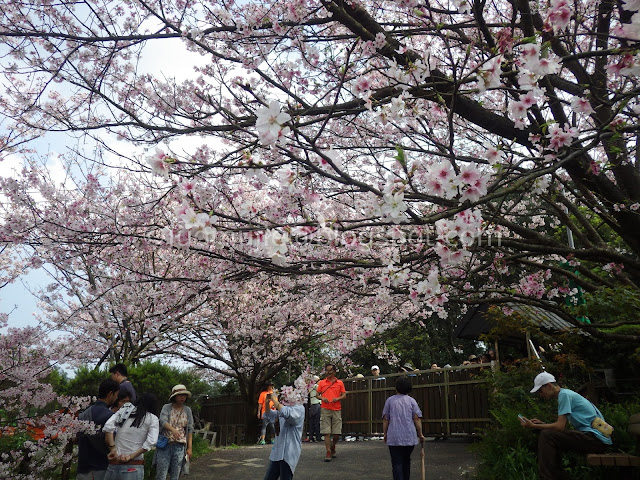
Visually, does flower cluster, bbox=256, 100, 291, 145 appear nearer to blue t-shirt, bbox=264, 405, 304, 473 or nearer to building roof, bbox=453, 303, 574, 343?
blue t-shirt, bbox=264, 405, 304, 473

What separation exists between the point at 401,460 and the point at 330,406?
9.85ft

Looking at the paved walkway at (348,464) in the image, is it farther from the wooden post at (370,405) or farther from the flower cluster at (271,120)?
the flower cluster at (271,120)

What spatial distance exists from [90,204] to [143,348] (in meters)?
4.40

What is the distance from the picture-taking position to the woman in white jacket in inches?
177

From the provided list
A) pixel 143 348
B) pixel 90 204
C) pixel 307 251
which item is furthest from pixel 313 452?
pixel 90 204

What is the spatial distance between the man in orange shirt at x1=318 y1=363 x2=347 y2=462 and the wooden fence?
100 inches

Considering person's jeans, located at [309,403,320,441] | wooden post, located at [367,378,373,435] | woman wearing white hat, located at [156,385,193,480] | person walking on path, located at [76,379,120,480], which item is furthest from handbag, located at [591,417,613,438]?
person's jeans, located at [309,403,320,441]

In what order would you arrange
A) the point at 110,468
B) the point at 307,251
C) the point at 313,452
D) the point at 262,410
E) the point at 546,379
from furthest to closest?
1. the point at 262,410
2. the point at 313,452
3. the point at 307,251
4. the point at 546,379
5. the point at 110,468

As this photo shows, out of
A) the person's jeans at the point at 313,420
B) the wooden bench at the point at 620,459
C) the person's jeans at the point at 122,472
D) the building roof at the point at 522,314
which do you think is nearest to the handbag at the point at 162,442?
the person's jeans at the point at 122,472

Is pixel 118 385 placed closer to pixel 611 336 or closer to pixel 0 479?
pixel 0 479

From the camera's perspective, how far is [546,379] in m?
5.22

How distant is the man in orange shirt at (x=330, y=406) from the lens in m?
8.88

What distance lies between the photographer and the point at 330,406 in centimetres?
893

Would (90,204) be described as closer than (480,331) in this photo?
Yes
